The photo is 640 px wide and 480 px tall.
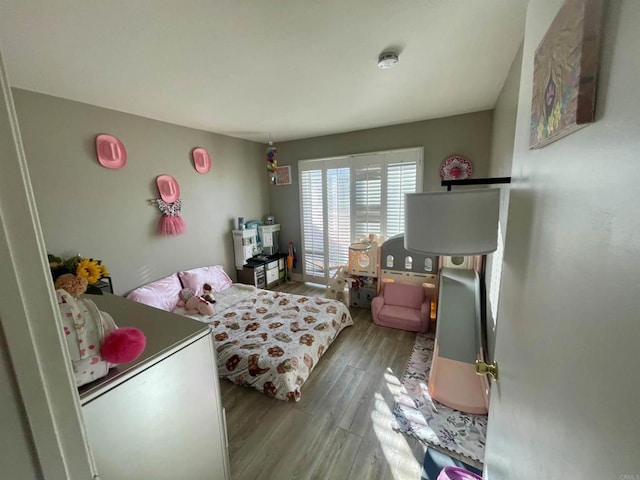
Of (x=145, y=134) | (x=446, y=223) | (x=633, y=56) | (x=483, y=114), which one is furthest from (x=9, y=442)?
(x=483, y=114)

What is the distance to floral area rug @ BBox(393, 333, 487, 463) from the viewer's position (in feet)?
5.39

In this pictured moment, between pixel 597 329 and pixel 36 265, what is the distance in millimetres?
870

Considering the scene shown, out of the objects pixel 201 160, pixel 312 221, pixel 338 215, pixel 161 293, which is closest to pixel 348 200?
pixel 338 215

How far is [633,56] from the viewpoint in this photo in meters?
0.33

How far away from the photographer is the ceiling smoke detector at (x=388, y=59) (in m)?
1.66

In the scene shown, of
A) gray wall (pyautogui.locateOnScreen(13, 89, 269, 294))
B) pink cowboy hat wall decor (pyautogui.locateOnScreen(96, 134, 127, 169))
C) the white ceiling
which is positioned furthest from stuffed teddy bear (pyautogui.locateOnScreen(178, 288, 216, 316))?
the white ceiling

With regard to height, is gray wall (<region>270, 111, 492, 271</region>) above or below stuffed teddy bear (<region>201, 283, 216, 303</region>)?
above

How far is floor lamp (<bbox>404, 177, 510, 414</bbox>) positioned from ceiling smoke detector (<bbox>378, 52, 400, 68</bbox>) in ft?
3.47

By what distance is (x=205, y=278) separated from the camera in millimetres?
3340

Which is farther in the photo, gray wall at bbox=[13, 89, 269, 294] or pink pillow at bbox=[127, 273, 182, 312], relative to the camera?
pink pillow at bbox=[127, 273, 182, 312]

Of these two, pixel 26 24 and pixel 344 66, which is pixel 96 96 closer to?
pixel 26 24

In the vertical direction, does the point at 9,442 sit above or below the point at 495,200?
below

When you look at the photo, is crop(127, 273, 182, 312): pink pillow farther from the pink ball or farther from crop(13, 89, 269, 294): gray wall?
the pink ball

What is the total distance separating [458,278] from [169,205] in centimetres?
345
